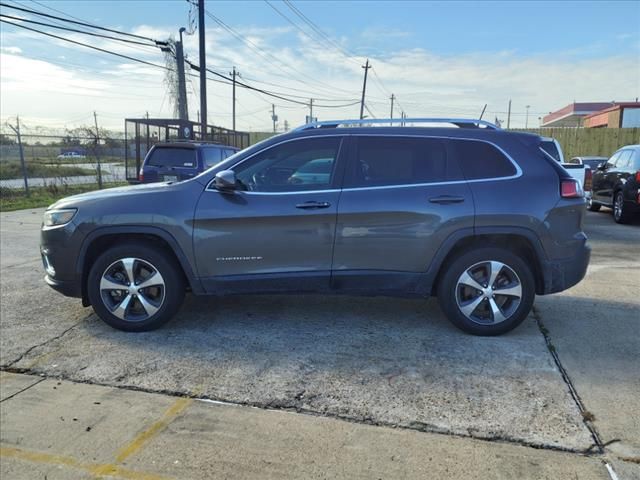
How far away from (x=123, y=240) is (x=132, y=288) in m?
0.44

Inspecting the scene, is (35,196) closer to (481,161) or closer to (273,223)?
(273,223)

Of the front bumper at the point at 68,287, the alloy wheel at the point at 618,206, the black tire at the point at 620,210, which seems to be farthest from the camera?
the alloy wheel at the point at 618,206

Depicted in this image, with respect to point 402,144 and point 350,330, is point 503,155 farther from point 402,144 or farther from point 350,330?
point 350,330

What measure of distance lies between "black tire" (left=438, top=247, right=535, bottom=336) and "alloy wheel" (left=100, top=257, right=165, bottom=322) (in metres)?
2.50

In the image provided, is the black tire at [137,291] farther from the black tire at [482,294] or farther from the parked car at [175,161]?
the parked car at [175,161]

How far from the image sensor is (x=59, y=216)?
4.52 meters

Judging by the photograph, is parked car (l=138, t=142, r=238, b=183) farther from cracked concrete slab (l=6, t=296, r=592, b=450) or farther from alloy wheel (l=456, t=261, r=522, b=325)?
alloy wheel (l=456, t=261, r=522, b=325)

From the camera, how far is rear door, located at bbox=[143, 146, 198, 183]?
10.6m

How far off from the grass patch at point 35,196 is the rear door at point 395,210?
12653mm

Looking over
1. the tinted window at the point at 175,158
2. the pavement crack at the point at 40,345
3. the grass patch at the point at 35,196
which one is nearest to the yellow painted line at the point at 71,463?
the pavement crack at the point at 40,345

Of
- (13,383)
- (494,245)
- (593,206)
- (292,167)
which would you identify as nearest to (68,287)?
(13,383)

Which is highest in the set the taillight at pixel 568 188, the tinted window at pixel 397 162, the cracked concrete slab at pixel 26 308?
the tinted window at pixel 397 162

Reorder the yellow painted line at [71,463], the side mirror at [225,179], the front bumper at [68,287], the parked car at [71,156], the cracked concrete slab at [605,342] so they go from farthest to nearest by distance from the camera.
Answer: the parked car at [71,156] → the front bumper at [68,287] → the side mirror at [225,179] → the cracked concrete slab at [605,342] → the yellow painted line at [71,463]

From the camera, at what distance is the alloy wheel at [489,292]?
14.1 feet
